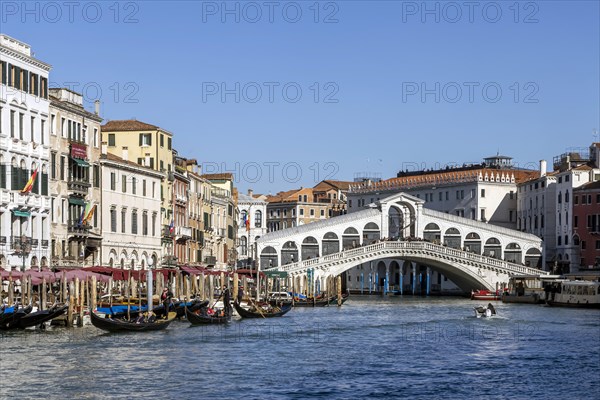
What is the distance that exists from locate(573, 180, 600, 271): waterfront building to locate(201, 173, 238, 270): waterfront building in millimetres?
18647

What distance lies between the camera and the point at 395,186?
304 ft

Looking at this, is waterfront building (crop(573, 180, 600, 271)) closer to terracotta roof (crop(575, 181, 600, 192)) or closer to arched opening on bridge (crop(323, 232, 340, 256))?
terracotta roof (crop(575, 181, 600, 192))

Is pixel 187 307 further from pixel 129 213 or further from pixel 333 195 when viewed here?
pixel 333 195

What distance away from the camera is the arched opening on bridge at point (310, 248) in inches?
2837

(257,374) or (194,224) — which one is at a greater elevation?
(194,224)

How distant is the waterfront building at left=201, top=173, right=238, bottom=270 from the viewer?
225 ft

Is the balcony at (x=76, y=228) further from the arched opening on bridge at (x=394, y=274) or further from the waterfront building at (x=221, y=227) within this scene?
the arched opening on bridge at (x=394, y=274)

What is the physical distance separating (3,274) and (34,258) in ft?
21.5

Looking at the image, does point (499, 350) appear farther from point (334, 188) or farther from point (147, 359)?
point (334, 188)

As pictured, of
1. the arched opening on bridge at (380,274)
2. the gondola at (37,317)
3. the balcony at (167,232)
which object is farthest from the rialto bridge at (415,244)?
the gondola at (37,317)

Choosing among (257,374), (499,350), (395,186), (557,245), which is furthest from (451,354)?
(395,186)

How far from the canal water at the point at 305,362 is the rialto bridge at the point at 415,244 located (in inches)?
984

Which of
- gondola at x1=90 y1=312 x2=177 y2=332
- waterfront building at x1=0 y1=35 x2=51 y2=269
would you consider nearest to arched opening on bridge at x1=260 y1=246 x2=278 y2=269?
waterfront building at x1=0 y1=35 x2=51 y2=269

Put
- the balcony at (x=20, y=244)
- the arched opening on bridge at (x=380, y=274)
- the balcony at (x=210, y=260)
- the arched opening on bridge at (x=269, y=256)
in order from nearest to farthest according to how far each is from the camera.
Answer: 1. the balcony at (x=20, y=244)
2. the balcony at (x=210, y=260)
3. the arched opening on bridge at (x=269, y=256)
4. the arched opening on bridge at (x=380, y=274)
